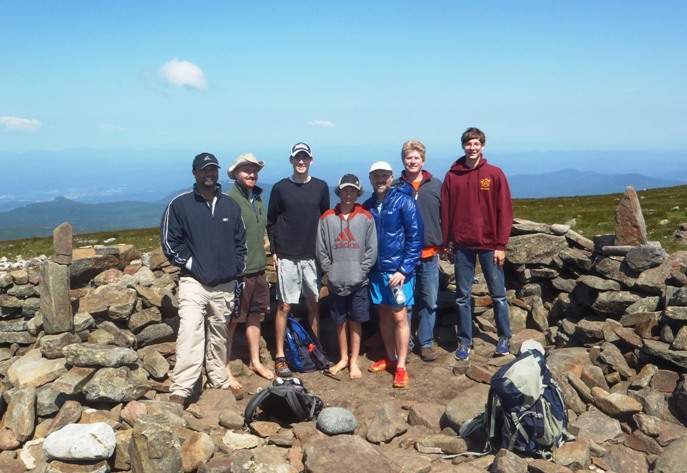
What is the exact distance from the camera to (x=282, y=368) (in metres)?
10.3

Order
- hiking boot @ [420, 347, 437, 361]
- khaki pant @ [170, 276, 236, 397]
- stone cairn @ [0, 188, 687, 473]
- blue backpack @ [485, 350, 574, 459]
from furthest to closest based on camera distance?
hiking boot @ [420, 347, 437, 361] → khaki pant @ [170, 276, 236, 397] → blue backpack @ [485, 350, 574, 459] → stone cairn @ [0, 188, 687, 473]

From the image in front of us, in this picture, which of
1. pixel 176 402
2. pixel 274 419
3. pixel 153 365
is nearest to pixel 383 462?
pixel 274 419

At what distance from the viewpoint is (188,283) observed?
8.68 meters

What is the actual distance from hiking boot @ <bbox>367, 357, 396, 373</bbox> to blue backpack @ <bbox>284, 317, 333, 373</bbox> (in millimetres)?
851

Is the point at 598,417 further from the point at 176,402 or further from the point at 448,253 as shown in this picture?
the point at 176,402

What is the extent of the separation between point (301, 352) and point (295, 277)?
5.50 feet

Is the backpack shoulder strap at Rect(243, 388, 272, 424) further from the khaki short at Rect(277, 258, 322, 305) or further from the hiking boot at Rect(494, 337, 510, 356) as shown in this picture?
the hiking boot at Rect(494, 337, 510, 356)

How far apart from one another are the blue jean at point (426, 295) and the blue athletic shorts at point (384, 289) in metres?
0.60

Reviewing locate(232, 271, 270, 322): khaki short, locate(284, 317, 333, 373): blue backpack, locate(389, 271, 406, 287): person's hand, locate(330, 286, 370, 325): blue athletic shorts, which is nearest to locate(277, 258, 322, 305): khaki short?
locate(232, 271, 270, 322): khaki short

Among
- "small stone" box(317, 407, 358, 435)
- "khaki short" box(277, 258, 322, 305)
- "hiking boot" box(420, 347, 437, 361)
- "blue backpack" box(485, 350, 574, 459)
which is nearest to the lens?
"blue backpack" box(485, 350, 574, 459)

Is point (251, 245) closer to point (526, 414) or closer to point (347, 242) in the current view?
point (347, 242)

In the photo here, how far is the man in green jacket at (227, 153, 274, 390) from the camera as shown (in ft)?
30.6

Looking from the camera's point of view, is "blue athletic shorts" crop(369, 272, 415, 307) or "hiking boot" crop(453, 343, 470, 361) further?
"hiking boot" crop(453, 343, 470, 361)

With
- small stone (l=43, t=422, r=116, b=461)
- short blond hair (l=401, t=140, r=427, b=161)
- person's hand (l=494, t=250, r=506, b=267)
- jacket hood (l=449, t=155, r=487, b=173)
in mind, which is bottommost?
small stone (l=43, t=422, r=116, b=461)
